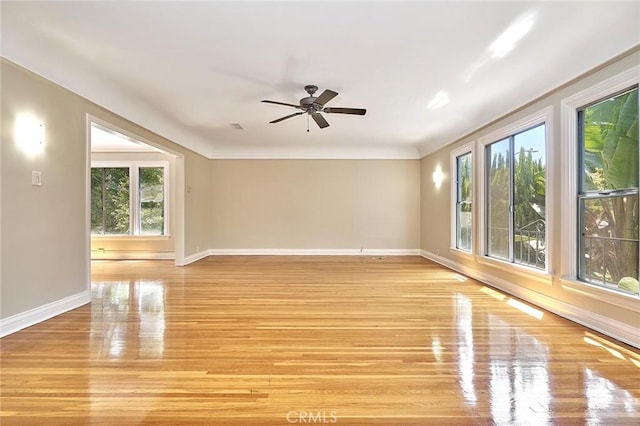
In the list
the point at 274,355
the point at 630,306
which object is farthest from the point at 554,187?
the point at 274,355

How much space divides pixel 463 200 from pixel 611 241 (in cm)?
322

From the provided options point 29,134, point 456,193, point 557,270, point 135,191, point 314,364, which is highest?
point 29,134

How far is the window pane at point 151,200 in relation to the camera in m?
7.91

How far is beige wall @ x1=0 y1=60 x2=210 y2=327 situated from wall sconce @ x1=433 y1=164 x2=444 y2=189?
5881mm

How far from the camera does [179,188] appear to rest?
262 inches

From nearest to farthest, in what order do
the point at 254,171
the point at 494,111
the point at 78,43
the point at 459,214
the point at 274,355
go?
the point at 274,355 → the point at 78,43 → the point at 494,111 → the point at 459,214 → the point at 254,171

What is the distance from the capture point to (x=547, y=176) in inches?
146

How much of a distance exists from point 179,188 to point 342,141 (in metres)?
3.60

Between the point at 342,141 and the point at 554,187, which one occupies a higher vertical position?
the point at 342,141

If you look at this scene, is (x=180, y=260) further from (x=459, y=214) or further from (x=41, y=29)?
(x=459, y=214)

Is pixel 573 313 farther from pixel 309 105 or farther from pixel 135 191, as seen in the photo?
pixel 135 191

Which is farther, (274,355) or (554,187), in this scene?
(554,187)

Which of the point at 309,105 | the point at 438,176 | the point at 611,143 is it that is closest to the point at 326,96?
the point at 309,105

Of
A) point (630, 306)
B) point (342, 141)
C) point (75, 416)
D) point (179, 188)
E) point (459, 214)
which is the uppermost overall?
point (342, 141)
